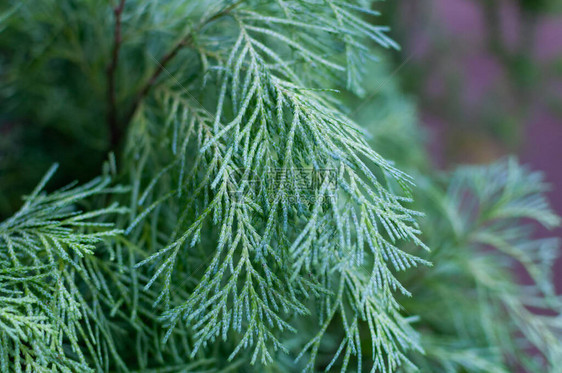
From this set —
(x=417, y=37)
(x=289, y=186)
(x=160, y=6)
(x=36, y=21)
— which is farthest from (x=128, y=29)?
(x=417, y=37)

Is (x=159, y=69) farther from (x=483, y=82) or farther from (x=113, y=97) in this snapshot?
(x=483, y=82)

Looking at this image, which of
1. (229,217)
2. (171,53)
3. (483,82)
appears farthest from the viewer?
(483,82)

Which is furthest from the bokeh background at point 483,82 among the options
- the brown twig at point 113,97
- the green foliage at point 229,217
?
the brown twig at point 113,97

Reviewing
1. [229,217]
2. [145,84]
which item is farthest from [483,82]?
[229,217]

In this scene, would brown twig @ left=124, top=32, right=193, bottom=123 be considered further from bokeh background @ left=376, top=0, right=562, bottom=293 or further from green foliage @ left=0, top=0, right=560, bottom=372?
bokeh background @ left=376, top=0, right=562, bottom=293

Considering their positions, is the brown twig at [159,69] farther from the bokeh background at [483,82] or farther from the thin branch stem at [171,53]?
the bokeh background at [483,82]

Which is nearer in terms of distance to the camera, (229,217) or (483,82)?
(229,217)

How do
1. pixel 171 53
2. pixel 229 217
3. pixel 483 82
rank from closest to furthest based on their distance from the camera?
pixel 229 217
pixel 171 53
pixel 483 82
